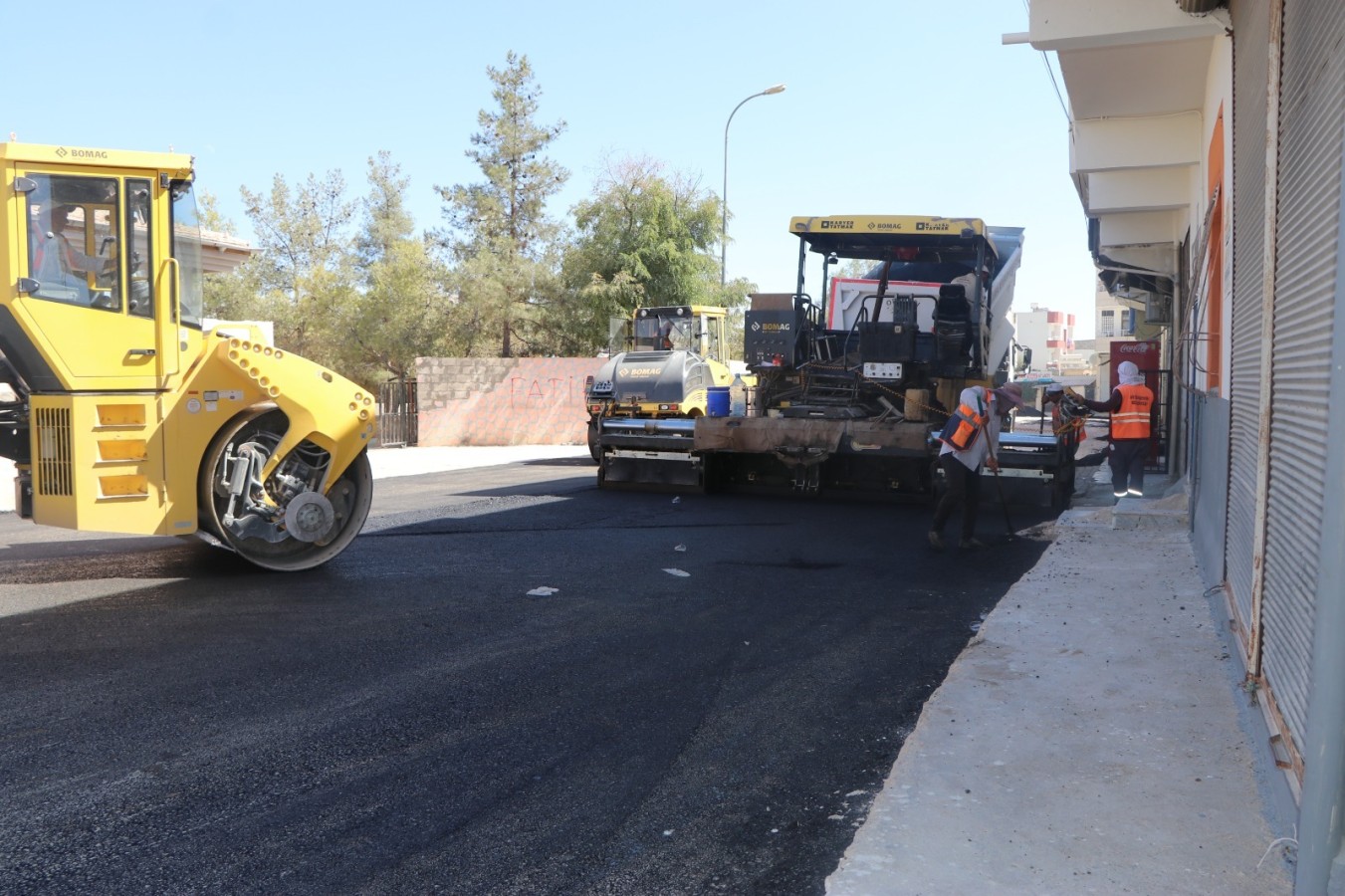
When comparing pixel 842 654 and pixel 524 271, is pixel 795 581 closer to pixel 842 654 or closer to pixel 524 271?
pixel 842 654

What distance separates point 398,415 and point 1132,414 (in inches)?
717

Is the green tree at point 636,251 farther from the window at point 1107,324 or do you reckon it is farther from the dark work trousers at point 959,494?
the window at point 1107,324

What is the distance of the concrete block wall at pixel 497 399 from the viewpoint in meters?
25.8

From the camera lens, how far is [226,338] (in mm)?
7613

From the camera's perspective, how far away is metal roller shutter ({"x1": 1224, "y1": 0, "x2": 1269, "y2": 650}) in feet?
16.5

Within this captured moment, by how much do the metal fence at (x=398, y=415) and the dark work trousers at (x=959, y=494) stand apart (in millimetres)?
18053

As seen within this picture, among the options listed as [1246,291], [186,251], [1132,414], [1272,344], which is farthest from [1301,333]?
[1132,414]

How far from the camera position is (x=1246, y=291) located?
19.3ft

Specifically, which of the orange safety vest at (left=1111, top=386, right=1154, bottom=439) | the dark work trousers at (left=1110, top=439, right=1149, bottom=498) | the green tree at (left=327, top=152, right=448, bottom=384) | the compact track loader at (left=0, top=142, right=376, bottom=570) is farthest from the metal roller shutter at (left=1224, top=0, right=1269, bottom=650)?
the green tree at (left=327, top=152, right=448, bottom=384)

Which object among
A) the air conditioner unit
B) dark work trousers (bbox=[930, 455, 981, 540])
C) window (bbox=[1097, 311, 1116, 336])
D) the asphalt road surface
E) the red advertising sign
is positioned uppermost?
window (bbox=[1097, 311, 1116, 336])

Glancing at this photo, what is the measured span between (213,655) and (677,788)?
10.0ft

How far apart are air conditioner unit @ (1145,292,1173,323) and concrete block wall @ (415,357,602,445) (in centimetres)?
1214

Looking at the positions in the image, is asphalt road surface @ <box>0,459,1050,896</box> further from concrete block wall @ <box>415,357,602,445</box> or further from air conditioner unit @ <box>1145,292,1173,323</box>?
concrete block wall @ <box>415,357,602,445</box>

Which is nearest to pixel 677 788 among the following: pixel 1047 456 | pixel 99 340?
pixel 99 340
